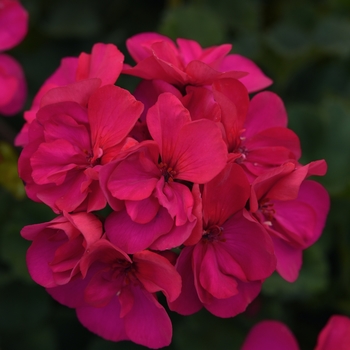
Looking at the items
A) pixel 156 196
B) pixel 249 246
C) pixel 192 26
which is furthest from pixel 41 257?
pixel 192 26

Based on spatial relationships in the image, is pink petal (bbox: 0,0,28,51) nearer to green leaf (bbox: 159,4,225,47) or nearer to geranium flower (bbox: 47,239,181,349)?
green leaf (bbox: 159,4,225,47)

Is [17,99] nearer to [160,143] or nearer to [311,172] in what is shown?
[160,143]

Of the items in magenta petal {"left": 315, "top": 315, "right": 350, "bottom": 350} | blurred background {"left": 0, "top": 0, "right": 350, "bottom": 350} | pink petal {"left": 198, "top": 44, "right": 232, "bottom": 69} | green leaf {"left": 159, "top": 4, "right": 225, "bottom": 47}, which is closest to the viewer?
pink petal {"left": 198, "top": 44, "right": 232, "bottom": 69}

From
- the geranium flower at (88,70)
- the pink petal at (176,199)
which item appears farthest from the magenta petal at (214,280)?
the geranium flower at (88,70)

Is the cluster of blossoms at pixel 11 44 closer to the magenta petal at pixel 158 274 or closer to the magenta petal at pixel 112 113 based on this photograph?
the magenta petal at pixel 112 113

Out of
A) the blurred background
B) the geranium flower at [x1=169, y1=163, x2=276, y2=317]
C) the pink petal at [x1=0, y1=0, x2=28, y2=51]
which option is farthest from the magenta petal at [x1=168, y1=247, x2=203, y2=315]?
the pink petal at [x1=0, y1=0, x2=28, y2=51]

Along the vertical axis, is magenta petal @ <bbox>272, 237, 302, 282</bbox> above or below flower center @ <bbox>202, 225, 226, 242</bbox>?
below

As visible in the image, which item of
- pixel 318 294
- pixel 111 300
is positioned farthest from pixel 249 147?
pixel 318 294
